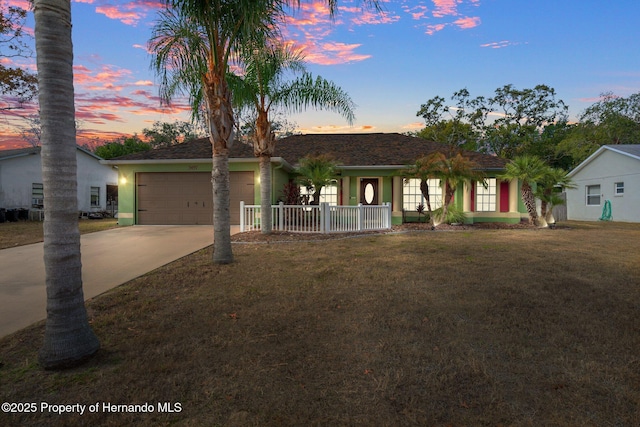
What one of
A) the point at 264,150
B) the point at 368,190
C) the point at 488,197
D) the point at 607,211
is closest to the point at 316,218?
the point at 264,150

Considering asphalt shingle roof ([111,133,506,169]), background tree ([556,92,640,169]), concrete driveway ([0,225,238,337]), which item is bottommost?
concrete driveway ([0,225,238,337])

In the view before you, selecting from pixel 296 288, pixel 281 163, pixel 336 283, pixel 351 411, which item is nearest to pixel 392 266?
pixel 336 283

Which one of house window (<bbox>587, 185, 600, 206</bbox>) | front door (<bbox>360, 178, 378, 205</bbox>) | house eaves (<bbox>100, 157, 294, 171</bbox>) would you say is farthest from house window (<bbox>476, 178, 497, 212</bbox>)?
house window (<bbox>587, 185, 600, 206</bbox>)

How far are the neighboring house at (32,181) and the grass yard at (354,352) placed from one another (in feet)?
54.9

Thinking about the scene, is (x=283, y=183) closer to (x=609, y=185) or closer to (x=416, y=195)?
(x=416, y=195)

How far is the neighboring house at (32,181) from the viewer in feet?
67.1

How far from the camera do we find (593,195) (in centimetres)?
2416

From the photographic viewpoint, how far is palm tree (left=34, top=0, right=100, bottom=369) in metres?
3.04

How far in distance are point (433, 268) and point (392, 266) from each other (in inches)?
31.5

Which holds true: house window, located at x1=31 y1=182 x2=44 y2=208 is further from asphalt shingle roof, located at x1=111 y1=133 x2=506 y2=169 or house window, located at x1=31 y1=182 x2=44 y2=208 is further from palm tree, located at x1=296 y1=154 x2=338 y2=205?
palm tree, located at x1=296 y1=154 x2=338 y2=205

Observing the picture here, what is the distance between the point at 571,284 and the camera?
227 inches

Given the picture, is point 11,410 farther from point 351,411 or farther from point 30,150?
point 30,150

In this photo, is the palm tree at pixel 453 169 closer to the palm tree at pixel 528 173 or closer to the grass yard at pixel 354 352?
the palm tree at pixel 528 173

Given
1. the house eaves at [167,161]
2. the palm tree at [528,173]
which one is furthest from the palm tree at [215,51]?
the palm tree at [528,173]
